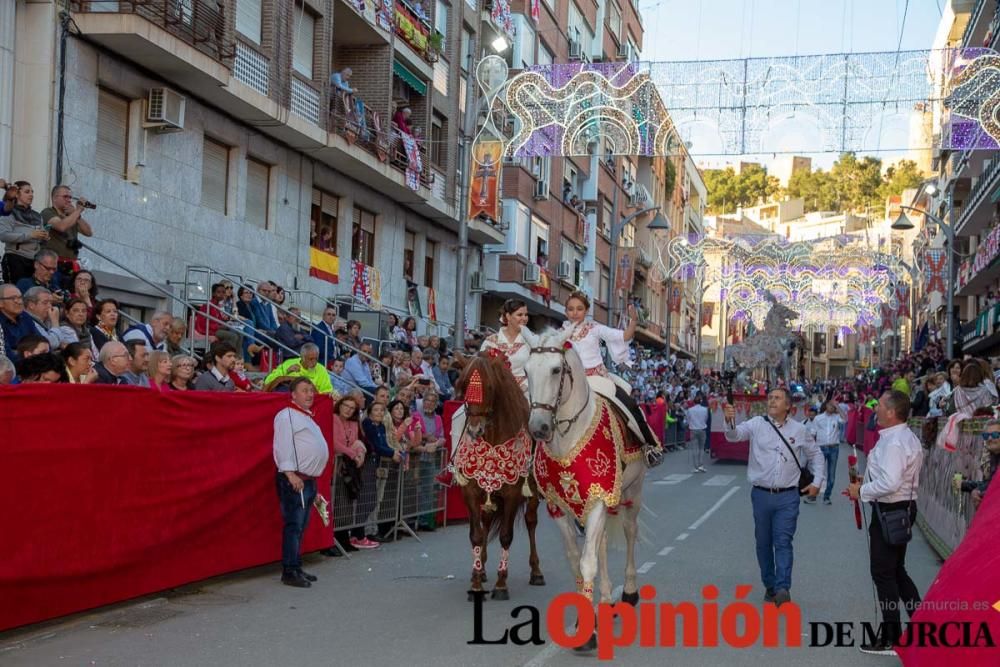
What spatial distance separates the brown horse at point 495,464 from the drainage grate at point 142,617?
2575mm

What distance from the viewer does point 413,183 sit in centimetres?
2864

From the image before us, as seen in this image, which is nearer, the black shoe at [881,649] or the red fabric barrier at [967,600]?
the red fabric barrier at [967,600]

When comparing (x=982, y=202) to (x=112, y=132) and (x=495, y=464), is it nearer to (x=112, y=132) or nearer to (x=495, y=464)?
(x=112, y=132)

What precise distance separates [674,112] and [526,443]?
13.3 metres

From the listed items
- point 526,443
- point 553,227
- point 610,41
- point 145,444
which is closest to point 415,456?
point 526,443

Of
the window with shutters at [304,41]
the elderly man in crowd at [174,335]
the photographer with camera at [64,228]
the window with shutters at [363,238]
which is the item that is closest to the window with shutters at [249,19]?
the window with shutters at [304,41]

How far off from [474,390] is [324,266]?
52.2 ft

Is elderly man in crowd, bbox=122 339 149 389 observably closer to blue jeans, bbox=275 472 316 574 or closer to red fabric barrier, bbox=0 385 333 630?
red fabric barrier, bbox=0 385 333 630

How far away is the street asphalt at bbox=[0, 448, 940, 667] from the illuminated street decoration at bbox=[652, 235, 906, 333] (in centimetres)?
3350

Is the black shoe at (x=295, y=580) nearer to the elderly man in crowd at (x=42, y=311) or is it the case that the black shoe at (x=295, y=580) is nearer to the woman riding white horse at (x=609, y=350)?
the elderly man in crowd at (x=42, y=311)

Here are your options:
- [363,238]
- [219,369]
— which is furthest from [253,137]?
[219,369]

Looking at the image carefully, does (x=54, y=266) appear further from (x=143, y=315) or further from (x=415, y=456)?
(x=143, y=315)

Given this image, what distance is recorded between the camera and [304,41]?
78.7ft

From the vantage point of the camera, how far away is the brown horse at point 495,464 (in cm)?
1009
